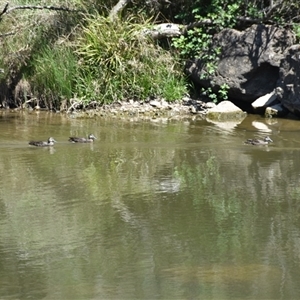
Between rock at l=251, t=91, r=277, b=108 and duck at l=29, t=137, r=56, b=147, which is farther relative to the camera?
rock at l=251, t=91, r=277, b=108

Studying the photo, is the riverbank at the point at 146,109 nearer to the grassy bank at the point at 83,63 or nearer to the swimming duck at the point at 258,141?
the grassy bank at the point at 83,63

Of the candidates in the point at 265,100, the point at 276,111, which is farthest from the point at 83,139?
the point at 265,100

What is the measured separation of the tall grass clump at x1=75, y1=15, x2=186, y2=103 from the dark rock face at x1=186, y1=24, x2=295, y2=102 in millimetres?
947

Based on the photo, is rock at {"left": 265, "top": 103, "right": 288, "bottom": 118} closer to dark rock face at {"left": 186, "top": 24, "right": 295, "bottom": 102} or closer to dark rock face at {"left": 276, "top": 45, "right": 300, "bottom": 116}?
dark rock face at {"left": 276, "top": 45, "right": 300, "bottom": 116}

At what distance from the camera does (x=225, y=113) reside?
1622 centimetres

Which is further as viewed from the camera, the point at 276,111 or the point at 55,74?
the point at 55,74

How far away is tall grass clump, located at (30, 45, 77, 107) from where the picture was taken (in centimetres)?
1684

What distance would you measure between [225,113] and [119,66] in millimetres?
2640

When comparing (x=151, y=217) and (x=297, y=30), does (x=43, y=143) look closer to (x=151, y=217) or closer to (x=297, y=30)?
(x=151, y=217)

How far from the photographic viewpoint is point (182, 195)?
939 cm

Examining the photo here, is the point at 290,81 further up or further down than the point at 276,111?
further up

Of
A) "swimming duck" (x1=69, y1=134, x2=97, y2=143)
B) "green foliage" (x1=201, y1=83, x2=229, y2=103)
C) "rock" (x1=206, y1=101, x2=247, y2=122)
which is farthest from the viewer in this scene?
"green foliage" (x1=201, y1=83, x2=229, y2=103)

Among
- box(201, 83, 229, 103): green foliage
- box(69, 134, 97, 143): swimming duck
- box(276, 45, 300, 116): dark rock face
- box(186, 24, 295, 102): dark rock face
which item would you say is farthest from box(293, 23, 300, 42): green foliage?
box(69, 134, 97, 143): swimming duck

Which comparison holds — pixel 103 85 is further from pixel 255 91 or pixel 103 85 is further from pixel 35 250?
pixel 35 250
